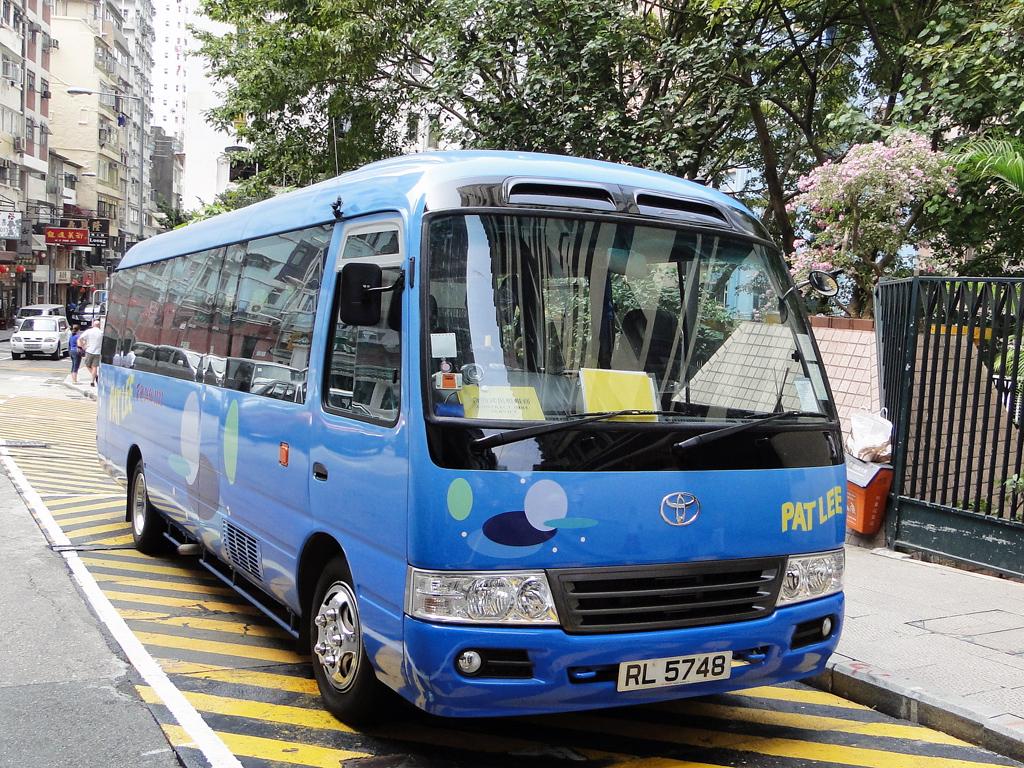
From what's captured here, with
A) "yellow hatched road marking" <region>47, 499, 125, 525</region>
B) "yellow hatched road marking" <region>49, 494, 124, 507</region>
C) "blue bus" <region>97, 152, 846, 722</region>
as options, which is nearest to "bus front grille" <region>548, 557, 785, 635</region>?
"blue bus" <region>97, 152, 846, 722</region>

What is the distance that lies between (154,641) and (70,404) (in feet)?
62.5

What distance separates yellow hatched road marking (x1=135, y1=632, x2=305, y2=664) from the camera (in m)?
5.80

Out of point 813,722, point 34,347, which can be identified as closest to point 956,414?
point 813,722

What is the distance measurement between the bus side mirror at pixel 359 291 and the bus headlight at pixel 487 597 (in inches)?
42.9

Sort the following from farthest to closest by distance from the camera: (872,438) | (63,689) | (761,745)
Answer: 1. (872,438)
2. (63,689)
3. (761,745)

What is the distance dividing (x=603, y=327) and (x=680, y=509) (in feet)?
2.65

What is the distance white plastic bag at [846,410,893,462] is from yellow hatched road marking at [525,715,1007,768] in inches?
175

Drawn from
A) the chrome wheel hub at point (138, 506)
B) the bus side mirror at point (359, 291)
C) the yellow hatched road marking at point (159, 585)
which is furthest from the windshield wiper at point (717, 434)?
the chrome wheel hub at point (138, 506)

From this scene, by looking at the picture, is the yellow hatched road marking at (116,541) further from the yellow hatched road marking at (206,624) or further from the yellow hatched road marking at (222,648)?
the yellow hatched road marking at (222,648)

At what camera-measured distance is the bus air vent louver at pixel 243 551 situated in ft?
18.8

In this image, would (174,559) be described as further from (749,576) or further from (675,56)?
(675,56)

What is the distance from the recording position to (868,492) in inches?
346

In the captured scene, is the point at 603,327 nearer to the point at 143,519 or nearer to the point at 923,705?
the point at 923,705

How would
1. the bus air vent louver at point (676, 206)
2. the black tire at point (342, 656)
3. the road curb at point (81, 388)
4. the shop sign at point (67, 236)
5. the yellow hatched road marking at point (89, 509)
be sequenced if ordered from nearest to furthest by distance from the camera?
1. the black tire at point (342, 656)
2. the bus air vent louver at point (676, 206)
3. the yellow hatched road marking at point (89, 509)
4. the road curb at point (81, 388)
5. the shop sign at point (67, 236)
